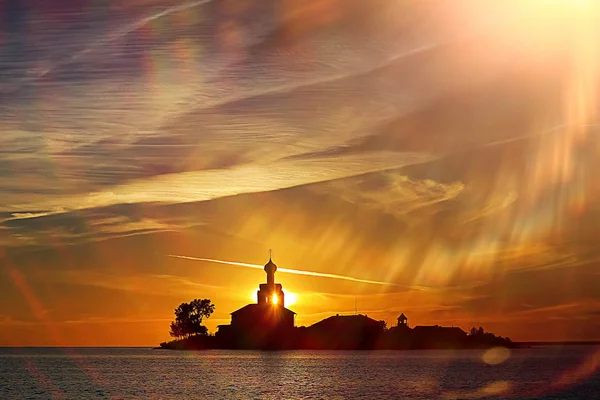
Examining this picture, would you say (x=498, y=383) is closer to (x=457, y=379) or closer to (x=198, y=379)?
(x=457, y=379)

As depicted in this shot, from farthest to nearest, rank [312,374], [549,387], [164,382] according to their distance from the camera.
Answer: [312,374], [164,382], [549,387]

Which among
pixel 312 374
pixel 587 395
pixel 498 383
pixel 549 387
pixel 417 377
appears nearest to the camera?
pixel 587 395

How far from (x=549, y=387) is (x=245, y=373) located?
5813 centimetres

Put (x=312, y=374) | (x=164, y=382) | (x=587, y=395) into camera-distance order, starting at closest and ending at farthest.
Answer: (x=587, y=395), (x=164, y=382), (x=312, y=374)

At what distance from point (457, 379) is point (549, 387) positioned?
25.2 m

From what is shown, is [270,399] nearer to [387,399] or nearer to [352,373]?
[387,399]

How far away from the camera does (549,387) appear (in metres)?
107

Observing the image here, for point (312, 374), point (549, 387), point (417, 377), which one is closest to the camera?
point (549, 387)

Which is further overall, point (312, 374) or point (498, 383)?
point (312, 374)

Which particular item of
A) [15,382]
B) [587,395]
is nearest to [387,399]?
[587,395]

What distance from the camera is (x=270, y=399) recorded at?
94875 millimetres

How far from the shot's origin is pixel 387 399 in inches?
3674

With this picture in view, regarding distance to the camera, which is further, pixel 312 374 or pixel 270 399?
pixel 312 374

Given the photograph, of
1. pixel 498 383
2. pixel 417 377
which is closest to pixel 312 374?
pixel 417 377
